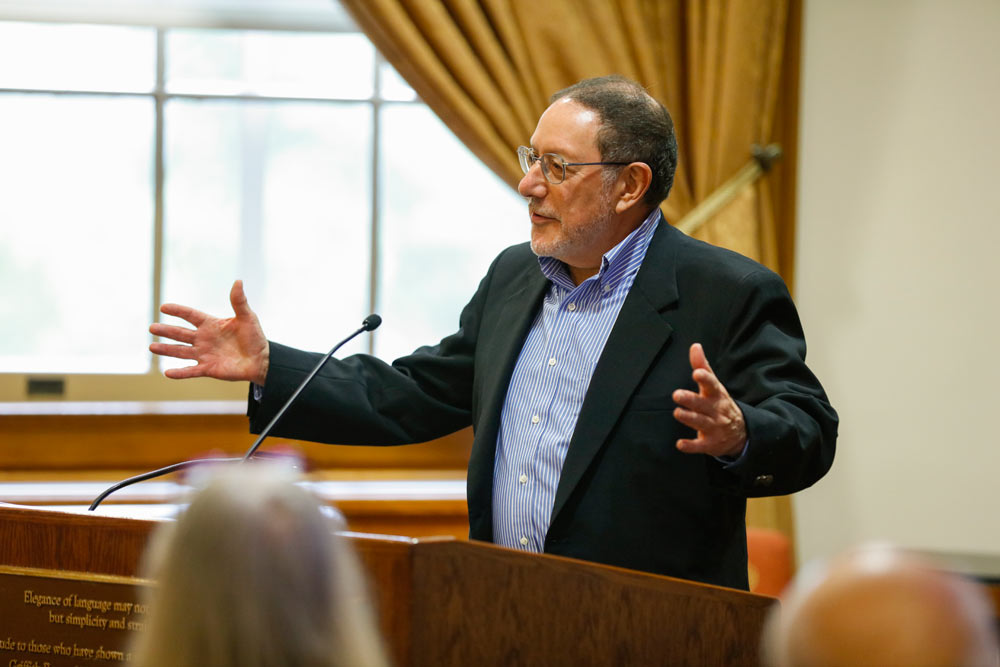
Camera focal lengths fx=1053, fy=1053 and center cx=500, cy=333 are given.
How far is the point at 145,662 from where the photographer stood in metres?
0.86

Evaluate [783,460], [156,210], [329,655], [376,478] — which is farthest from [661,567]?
[156,210]

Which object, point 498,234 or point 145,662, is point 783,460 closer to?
point 145,662

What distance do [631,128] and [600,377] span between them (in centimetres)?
57

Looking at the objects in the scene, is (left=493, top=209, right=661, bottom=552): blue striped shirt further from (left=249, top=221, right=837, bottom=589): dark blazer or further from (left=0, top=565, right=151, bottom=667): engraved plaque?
(left=0, top=565, right=151, bottom=667): engraved plaque

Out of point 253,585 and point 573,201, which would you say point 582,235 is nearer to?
point 573,201

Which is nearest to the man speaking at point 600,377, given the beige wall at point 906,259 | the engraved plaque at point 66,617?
the engraved plaque at point 66,617

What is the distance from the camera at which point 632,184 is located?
218cm

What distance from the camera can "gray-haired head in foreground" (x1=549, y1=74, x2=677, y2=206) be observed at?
7.13 ft

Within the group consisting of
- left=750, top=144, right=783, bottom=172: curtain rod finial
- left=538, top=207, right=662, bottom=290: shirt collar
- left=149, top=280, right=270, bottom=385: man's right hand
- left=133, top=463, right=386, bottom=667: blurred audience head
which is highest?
left=750, top=144, right=783, bottom=172: curtain rod finial

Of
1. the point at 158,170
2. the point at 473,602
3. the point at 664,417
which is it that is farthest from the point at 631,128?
the point at 158,170

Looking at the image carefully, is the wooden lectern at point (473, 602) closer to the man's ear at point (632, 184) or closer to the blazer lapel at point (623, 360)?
the blazer lapel at point (623, 360)

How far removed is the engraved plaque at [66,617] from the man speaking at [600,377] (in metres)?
0.55

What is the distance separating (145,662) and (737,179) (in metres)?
3.16

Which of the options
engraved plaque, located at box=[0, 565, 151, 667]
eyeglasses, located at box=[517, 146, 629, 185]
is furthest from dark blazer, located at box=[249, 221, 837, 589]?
engraved plaque, located at box=[0, 565, 151, 667]
